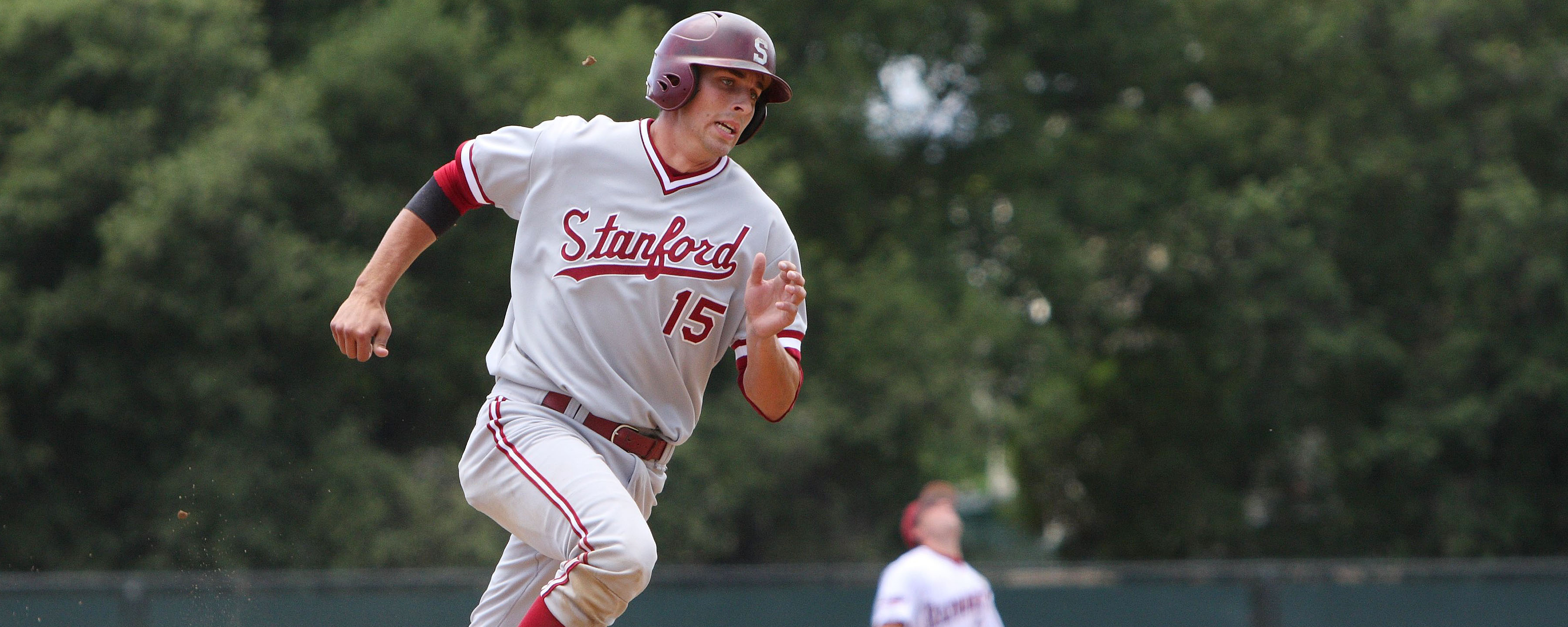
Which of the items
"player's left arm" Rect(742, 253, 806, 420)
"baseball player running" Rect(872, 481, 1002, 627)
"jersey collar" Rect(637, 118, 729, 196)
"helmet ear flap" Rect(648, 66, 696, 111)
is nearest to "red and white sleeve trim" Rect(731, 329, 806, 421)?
"player's left arm" Rect(742, 253, 806, 420)

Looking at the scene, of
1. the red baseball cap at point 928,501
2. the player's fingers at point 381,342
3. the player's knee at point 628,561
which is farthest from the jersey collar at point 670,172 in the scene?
the red baseball cap at point 928,501

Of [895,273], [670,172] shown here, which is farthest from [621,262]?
[895,273]

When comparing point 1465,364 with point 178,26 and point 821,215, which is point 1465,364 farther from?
point 178,26

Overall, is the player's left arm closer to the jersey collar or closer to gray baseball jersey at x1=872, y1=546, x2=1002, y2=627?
the jersey collar

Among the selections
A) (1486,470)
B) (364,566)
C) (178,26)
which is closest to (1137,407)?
(1486,470)

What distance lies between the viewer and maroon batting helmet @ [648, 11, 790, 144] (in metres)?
3.93

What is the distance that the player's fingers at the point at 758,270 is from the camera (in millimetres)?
3748

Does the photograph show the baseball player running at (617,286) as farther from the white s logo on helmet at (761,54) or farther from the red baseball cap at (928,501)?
the red baseball cap at (928,501)

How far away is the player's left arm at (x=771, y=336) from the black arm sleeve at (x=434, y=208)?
844 millimetres

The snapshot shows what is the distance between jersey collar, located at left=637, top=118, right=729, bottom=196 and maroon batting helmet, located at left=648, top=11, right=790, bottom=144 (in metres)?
0.12

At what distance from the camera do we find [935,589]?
778cm

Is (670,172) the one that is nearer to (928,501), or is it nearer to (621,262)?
(621,262)

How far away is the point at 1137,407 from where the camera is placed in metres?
25.1

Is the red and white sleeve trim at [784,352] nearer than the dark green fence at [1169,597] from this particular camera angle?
Yes
